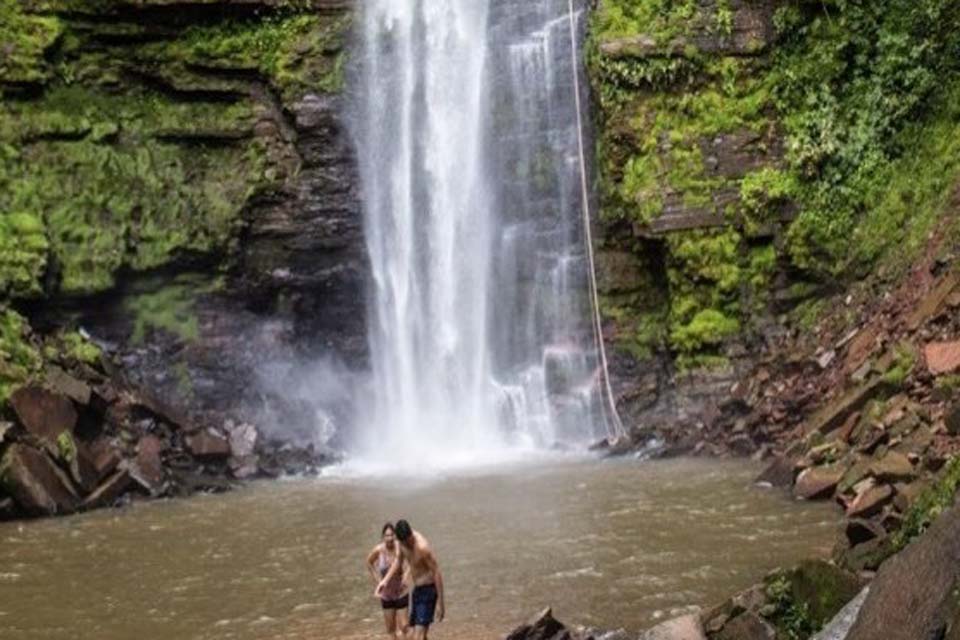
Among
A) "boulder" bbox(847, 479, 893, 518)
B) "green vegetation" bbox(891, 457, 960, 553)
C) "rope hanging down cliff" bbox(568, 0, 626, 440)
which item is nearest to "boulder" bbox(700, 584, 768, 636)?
"green vegetation" bbox(891, 457, 960, 553)

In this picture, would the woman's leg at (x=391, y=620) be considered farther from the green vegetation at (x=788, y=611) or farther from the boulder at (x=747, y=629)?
the green vegetation at (x=788, y=611)

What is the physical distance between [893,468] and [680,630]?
540cm

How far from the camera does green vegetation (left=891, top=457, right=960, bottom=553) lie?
8656 millimetres

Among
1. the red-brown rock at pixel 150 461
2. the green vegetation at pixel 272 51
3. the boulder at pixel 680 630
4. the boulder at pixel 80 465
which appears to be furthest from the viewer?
the green vegetation at pixel 272 51

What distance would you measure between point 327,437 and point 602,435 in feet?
20.8

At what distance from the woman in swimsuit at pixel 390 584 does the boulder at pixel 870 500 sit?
5.77 metres

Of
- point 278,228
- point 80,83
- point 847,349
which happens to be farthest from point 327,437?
point 847,349

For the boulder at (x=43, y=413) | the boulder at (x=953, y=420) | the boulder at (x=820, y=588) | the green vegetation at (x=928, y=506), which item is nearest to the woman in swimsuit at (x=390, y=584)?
the boulder at (x=820, y=588)

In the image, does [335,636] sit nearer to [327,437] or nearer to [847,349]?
[847,349]

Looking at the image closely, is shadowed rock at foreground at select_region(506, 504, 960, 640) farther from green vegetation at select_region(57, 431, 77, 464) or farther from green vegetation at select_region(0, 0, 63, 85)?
green vegetation at select_region(0, 0, 63, 85)

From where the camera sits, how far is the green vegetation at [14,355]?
19.7 meters

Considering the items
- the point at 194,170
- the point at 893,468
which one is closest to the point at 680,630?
the point at 893,468

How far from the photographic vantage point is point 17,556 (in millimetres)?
15734

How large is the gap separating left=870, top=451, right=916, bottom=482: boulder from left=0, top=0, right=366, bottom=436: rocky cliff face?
47.2 feet
